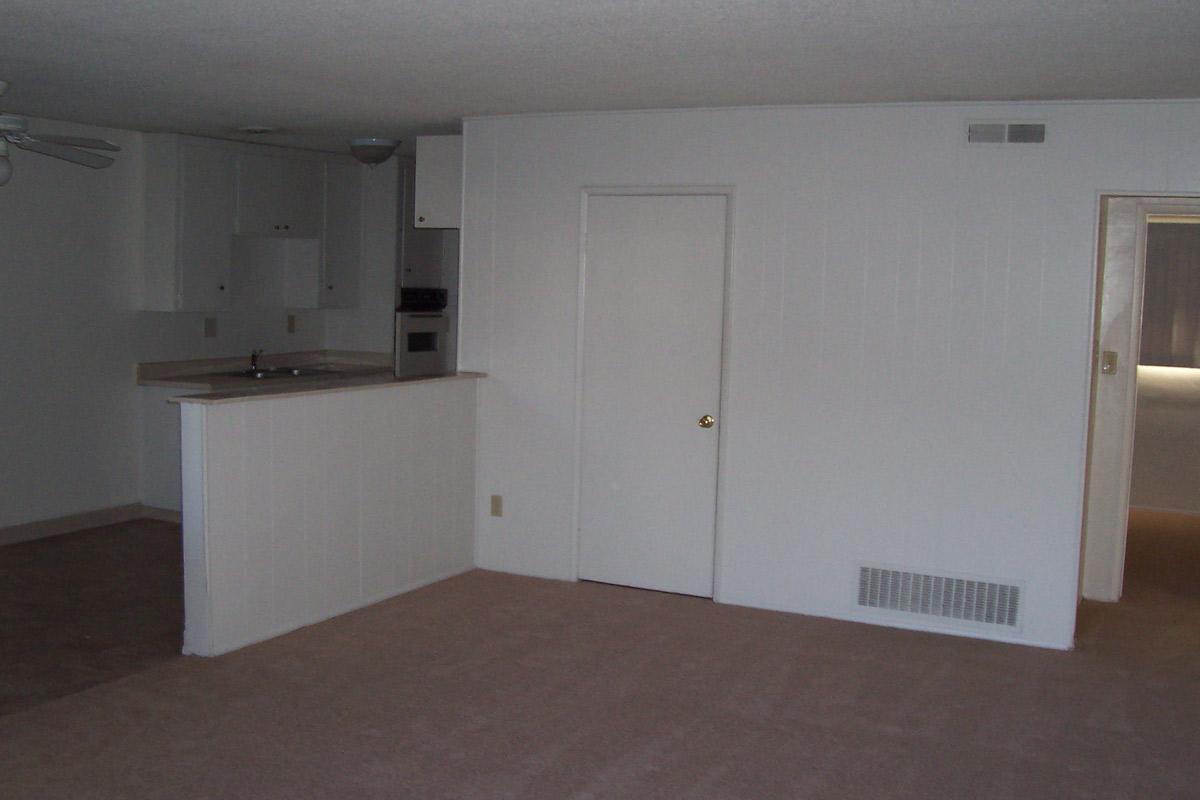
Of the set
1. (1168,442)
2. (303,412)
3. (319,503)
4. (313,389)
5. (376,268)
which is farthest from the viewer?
(376,268)

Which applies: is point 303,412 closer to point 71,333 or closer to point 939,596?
point 71,333

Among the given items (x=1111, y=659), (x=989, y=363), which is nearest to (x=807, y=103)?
(x=989, y=363)

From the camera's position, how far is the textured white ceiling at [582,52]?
3246mm

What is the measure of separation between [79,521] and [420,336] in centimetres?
247

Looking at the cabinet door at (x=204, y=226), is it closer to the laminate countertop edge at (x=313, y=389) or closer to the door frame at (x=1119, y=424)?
the laminate countertop edge at (x=313, y=389)

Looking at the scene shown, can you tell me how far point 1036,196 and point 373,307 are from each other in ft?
16.2

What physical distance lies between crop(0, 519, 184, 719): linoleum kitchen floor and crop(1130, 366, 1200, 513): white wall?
6542 millimetres

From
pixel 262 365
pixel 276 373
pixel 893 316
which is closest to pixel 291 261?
pixel 262 365

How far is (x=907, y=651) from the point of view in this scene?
4.68 m

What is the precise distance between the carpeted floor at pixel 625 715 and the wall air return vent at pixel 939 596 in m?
0.13

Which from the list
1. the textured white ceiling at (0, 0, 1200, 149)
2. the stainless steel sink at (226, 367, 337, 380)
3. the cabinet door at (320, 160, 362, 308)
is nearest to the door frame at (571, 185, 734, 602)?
the textured white ceiling at (0, 0, 1200, 149)

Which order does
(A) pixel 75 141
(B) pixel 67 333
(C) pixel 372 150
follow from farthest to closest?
(B) pixel 67 333 → (C) pixel 372 150 → (A) pixel 75 141

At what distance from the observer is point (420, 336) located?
598 centimetres

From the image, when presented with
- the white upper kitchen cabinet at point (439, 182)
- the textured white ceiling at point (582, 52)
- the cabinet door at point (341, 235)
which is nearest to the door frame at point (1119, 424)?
the textured white ceiling at point (582, 52)
